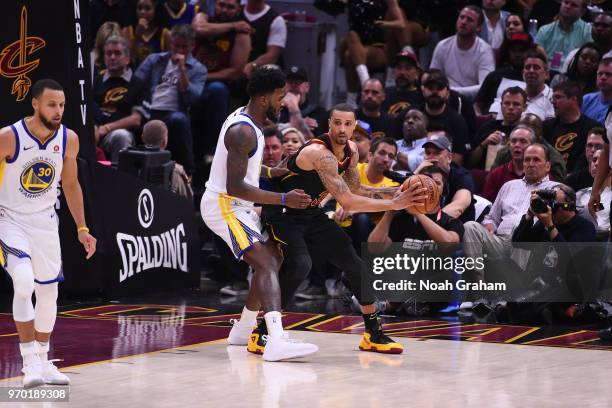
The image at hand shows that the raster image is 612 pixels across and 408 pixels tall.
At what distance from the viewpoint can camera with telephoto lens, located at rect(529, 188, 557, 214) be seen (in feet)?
29.2

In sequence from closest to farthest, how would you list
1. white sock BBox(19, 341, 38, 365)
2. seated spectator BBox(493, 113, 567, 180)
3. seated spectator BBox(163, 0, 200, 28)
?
white sock BBox(19, 341, 38, 365)
seated spectator BBox(493, 113, 567, 180)
seated spectator BBox(163, 0, 200, 28)

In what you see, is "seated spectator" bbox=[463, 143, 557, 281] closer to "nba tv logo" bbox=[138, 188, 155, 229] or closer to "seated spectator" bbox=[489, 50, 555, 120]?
"seated spectator" bbox=[489, 50, 555, 120]

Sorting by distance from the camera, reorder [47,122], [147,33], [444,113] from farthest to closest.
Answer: [147,33], [444,113], [47,122]

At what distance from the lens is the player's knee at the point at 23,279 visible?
5.94 m

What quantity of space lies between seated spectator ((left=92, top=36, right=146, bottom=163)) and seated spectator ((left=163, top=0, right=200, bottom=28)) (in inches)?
47.2

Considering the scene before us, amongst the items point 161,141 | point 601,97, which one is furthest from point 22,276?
point 601,97

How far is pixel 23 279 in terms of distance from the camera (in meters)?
5.94

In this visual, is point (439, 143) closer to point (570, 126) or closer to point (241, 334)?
point (570, 126)

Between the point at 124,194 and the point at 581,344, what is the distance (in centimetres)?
457

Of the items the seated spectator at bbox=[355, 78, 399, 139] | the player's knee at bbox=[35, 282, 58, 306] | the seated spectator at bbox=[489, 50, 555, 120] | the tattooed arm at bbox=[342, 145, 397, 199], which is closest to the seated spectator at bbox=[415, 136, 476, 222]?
the seated spectator at bbox=[489, 50, 555, 120]

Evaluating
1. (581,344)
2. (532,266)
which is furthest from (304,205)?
(532,266)

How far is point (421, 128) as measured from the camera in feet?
36.3

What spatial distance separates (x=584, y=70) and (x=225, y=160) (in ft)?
19.8

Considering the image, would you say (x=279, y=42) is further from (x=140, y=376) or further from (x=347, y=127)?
(x=140, y=376)
